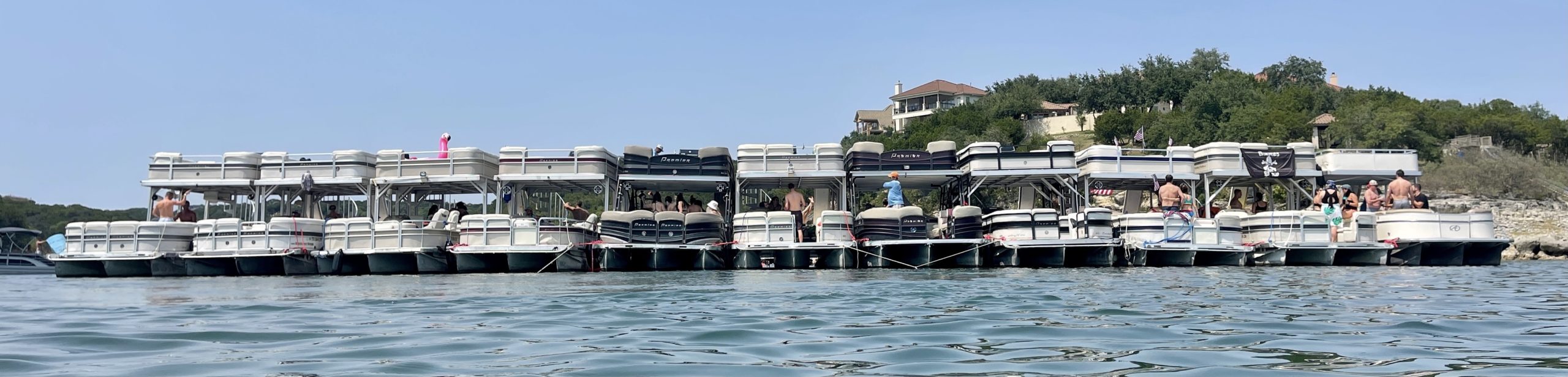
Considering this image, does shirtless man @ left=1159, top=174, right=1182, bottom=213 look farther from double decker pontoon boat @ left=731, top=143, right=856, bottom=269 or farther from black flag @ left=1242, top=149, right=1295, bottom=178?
double decker pontoon boat @ left=731, top=143, right=856, bottom=269

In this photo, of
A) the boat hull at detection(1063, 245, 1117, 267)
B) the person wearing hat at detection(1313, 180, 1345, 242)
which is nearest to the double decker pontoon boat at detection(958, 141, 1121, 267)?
the boat hull at detection(1063, 245, 1117, 267)

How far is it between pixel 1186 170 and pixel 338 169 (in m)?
22.3

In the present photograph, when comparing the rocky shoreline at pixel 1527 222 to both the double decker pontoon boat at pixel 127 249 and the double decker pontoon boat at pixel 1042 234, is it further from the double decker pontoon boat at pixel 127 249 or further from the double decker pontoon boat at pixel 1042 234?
the double decker pontoon boat at pixel 127 249

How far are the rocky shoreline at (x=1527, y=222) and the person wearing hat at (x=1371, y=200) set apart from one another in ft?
46.6

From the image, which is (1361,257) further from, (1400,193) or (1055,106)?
(1055,106)

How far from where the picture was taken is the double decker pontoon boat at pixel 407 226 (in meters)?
28.0

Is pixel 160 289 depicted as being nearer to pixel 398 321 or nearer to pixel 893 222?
pixel 398 321

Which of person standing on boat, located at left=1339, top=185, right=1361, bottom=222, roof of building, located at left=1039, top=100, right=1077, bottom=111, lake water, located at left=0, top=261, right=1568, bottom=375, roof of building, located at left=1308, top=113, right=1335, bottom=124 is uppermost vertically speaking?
roof of building, located at left=1039, top=100, right=1077, bottom=111

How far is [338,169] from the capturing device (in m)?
31.3

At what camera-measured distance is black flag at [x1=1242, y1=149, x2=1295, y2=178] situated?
102 ft

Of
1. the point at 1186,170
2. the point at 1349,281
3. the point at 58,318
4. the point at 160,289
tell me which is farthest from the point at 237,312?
the point at 1186,170

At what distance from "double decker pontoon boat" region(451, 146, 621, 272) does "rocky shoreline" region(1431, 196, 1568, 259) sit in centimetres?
3181

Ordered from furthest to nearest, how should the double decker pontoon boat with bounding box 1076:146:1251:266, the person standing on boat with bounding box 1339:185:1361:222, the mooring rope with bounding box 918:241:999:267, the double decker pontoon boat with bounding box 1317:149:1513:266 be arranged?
1. the person standing on boat with bounding box 1339:185:1361:222
2. the double decker pontoon boat with bounding box 1317:149:1513:266
3. the double decker pontoon boat with bounding box 1076:146:1251:266
4. the mooring rope with bounding box 918:241:999:267

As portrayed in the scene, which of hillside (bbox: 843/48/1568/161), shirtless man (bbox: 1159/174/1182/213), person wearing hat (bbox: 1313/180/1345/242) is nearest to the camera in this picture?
shirtless man (bbox: 1159/174/1182/213)
